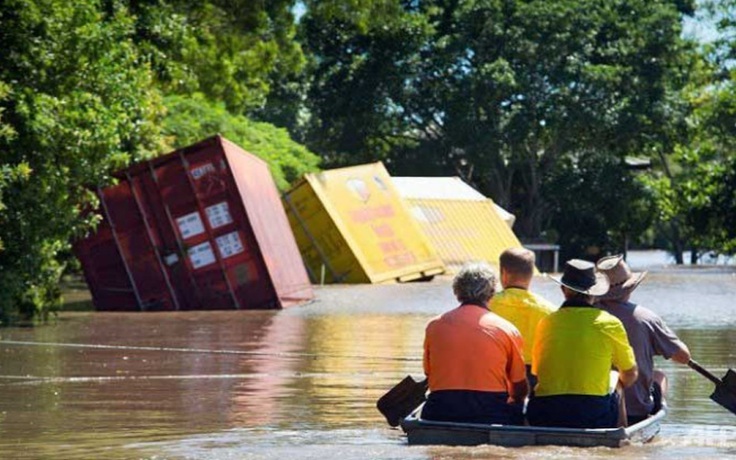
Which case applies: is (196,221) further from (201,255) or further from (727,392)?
(727,392)

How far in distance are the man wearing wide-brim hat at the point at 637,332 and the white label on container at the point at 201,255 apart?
61.4 feet

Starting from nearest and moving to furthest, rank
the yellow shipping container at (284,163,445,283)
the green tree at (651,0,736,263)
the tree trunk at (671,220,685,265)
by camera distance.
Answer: the yellow shipping container at (284,163,445,283) → the green tree at (651,0,736,263) → the tree trunk at (671,220,685,265)

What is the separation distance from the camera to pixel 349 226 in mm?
42594

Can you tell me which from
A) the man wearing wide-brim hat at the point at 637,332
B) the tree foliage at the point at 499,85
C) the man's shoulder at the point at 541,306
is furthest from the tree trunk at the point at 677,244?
the man's shoulder at the point at 541,306

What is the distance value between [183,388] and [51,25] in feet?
31.1

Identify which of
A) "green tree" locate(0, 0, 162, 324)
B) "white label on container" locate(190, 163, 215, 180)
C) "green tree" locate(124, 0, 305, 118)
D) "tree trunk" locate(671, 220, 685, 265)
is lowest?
"tree trunk" locate(671, 220, 685, 265)

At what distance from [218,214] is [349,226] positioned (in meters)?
12.4

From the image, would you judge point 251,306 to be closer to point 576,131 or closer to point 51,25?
point 51,25

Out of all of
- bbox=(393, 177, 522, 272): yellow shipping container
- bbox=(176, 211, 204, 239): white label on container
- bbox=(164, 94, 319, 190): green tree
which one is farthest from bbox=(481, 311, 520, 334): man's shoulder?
bbox=(393, 177, 522, 272): yellow shipping container

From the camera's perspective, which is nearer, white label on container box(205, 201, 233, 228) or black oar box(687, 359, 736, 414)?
black oar box(687, 359, 736, 414)

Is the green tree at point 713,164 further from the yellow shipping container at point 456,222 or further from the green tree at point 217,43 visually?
the green tree at point 217,43

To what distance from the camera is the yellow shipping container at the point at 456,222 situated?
46875mm

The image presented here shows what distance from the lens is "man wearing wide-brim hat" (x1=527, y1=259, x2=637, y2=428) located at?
11414 millimetres

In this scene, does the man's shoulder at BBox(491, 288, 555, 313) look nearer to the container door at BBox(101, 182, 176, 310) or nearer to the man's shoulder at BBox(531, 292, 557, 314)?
the man's shoulder at BBox(531, 292, 557, 314)
